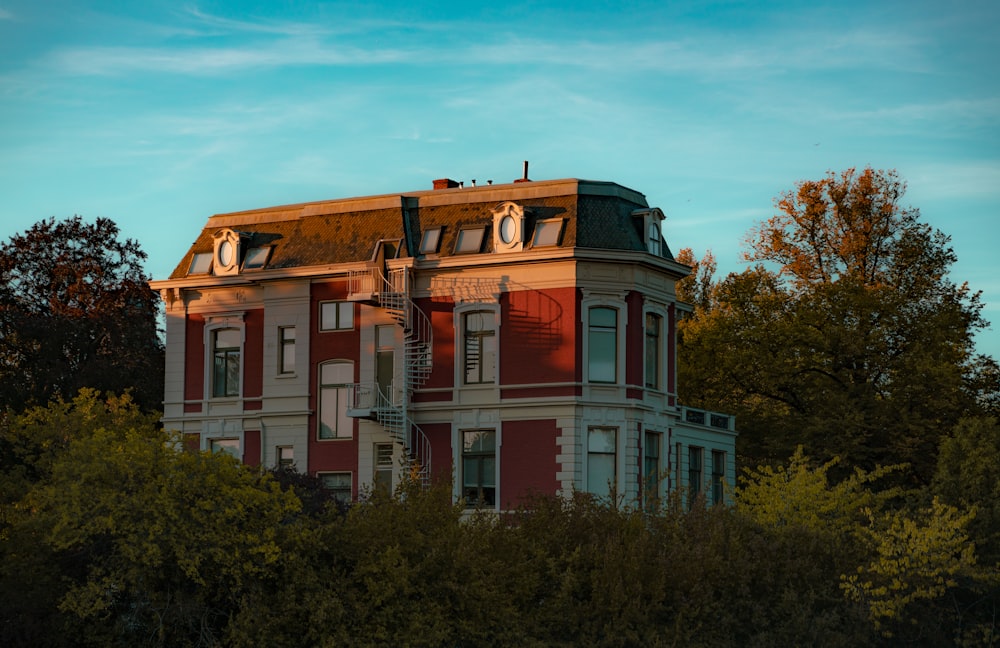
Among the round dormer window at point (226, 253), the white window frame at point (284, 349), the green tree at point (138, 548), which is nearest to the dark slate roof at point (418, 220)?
the round dormer window at point (226, 253)

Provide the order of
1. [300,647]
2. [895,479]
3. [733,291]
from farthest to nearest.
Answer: [733,291] < [895,479] < [300,647]

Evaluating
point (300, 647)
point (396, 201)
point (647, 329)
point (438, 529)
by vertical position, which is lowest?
point (300, 647)

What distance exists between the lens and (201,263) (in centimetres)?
4556

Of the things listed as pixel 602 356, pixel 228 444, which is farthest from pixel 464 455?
pixel 228 444

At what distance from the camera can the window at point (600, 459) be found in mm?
39781

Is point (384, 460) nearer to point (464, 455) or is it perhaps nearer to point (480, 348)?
point (464, 455)

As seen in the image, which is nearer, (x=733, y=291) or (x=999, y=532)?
(x=999, y=532)

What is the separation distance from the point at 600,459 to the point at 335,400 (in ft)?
26.6

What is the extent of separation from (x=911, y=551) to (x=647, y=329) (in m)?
16.4

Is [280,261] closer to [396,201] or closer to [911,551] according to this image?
[396,201]

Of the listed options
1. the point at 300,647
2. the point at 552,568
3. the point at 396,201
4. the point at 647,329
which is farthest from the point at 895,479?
the point at 300,647

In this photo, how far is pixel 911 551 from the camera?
25.8 meters

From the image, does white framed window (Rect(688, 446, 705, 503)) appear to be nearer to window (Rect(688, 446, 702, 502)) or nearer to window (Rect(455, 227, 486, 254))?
window (Rect(688, 446, 702, 502))

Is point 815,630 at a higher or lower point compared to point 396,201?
lower
